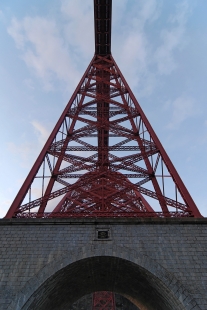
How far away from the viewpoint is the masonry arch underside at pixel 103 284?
711cm

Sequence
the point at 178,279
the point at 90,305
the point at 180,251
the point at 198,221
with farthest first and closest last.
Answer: the point at 90,305 < the point at 198,221 < the point at 180,251 < the point at 178,279

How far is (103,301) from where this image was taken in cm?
2139

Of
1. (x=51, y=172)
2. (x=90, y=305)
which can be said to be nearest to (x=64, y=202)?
(x=51, y=172)

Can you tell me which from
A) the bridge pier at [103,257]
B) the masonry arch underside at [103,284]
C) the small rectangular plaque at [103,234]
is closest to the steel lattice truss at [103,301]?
the masonry arch underside at [103,284]

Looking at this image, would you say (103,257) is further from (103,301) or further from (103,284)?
(103,301)

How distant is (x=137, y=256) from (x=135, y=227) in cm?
74

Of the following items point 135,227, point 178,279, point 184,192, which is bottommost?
point 178,279

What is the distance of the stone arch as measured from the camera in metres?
6.70

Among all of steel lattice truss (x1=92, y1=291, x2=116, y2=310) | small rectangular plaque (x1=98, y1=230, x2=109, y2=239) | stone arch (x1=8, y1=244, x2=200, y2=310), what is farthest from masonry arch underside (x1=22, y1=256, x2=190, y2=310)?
steel lattice truss (x1=92, y1=291, x2=116, y2=310)

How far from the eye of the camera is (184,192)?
8.65m

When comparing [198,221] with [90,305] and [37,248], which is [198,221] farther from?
[90,305]

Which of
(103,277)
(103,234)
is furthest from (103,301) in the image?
(103,234)

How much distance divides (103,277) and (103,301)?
14.0 m

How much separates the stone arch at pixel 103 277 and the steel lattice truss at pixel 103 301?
12.7 metres
